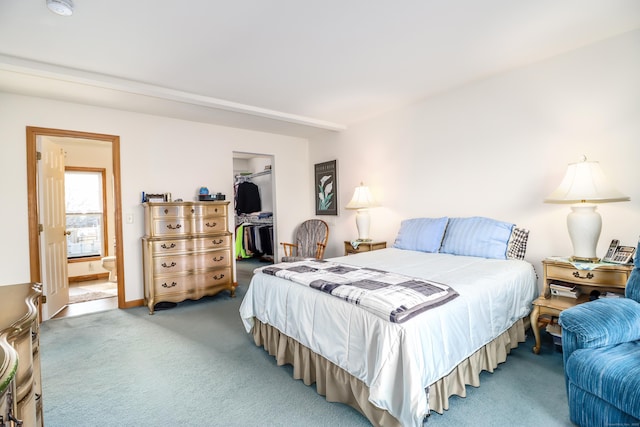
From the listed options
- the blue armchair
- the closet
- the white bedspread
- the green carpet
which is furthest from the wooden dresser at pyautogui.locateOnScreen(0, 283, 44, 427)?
the closet

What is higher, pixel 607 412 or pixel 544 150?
pixel 544 150

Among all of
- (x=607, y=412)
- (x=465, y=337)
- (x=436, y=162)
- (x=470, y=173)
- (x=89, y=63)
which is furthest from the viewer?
(x=436, y=162)

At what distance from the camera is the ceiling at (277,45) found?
1987 millimetres

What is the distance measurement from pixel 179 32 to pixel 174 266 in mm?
2590

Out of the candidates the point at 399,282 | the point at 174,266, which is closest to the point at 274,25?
the point at 399,282

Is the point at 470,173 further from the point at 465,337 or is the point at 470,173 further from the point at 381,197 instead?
the point at 465,337

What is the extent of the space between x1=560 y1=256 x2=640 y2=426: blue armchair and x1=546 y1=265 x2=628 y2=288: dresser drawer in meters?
0.43

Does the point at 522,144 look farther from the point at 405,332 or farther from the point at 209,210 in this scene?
the point at 209,210

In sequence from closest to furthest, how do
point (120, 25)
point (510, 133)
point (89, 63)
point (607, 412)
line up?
1. point (607, 412)
2. point (120, 25)
3. point (89, 63)
4. point (510, 133)

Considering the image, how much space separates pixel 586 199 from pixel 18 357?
3049 mm

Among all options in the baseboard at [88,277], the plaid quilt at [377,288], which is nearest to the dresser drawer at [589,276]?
the plaid quilt at [377,288]

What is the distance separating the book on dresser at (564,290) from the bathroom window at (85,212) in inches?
260

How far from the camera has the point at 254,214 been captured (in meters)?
7.18

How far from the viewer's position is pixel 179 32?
2188 mm
